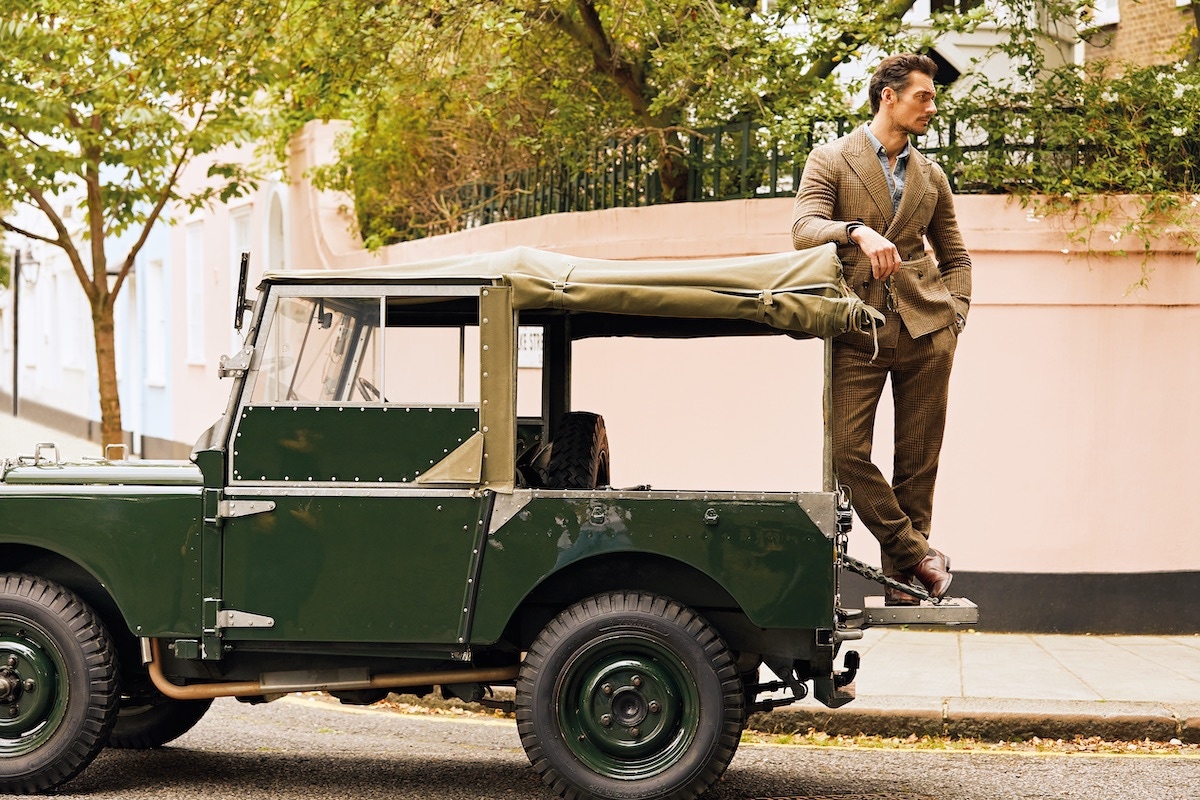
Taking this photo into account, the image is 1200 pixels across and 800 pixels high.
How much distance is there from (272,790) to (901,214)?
3.36m

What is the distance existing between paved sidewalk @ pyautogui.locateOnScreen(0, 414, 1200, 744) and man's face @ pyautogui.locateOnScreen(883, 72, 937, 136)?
297cm

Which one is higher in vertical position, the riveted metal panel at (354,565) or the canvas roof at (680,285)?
the canvas roof at (680,285)

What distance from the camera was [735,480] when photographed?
10.2 meters

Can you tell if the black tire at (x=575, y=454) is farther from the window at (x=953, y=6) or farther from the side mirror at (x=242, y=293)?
the window at (x=953, y=6)

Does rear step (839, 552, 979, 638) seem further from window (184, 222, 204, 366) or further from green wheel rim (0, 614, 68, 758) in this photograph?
window (184, 222, 204, 366)

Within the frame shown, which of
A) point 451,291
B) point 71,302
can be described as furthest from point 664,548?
point 71,302

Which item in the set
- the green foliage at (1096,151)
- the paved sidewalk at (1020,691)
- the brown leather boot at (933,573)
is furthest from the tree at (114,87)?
the brown leather boot at (933,573)

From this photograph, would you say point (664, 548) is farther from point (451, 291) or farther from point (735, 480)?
point (735, 480)

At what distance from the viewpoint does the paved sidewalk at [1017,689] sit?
7.17m

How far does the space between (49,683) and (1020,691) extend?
480 cm

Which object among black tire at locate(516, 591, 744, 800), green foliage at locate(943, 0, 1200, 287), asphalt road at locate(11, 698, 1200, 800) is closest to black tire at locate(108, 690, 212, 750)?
asphalt road at locate(11, 698, 1200, 800)

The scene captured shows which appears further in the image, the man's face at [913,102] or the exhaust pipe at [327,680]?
the man's face at [913,102]

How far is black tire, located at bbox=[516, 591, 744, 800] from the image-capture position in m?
5.28

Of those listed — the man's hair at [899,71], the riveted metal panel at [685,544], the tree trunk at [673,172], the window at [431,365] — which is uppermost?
the tree trunk at [673,172]
